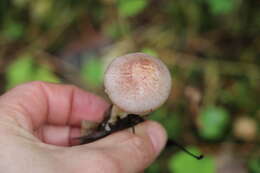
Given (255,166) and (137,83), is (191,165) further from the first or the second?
(137,83)

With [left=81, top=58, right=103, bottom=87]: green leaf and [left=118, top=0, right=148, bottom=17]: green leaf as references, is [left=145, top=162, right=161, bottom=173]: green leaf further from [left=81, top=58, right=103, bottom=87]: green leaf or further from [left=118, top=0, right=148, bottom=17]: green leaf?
[left=118, top=0, right=148, bottom=17]: green leaf

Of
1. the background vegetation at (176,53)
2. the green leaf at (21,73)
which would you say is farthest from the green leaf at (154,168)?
the green leaf at (21,73)

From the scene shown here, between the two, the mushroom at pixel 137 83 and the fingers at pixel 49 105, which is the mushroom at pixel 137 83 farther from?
the fingers at pixel 49 105

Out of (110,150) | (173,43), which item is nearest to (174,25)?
(173,43)

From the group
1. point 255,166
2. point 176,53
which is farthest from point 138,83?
point 176,53

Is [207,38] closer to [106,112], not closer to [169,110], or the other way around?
[169,110]

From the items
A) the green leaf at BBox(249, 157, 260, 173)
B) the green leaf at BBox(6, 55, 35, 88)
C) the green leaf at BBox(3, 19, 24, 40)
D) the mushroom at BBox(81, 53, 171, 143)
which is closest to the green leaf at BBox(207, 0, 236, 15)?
the green leaf at BBox(249, 157, 260, 173)
